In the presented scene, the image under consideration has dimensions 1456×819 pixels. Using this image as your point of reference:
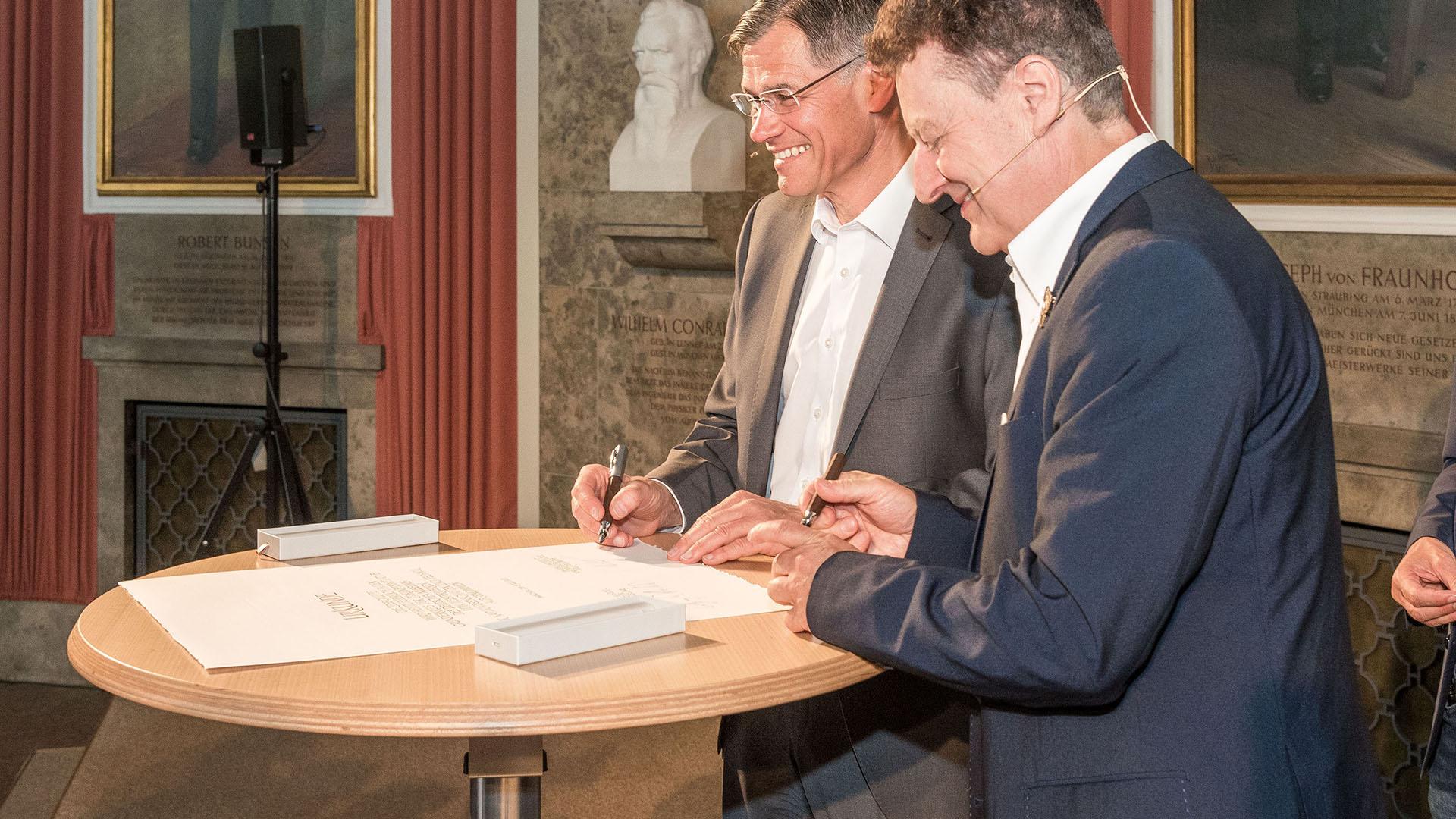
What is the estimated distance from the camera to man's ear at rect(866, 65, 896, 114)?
2324 millimetres

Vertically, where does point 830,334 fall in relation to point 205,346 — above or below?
above

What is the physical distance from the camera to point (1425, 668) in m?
3.84

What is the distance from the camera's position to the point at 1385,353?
3.76 metres

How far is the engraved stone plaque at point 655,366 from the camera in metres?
5.27

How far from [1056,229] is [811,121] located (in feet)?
3.02

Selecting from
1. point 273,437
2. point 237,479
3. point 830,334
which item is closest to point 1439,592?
point 830,334

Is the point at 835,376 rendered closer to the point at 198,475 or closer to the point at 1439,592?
the point at 1439,592

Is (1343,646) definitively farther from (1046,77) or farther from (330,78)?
(330,78)

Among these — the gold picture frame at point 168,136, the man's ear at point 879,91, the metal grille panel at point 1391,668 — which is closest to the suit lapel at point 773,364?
the man's ear at point 879,91

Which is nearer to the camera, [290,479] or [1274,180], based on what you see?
[1274,180]

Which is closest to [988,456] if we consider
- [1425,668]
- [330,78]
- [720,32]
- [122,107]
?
[1425,668]

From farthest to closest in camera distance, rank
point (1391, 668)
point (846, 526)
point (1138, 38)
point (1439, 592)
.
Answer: point (1138, 38) → point (1391, 668) → point (1439, 592) → point (846, 526)

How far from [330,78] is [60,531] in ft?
7.87

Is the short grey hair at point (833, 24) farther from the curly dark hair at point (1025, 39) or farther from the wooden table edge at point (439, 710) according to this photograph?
the wooden table edge at point (439, 710)
